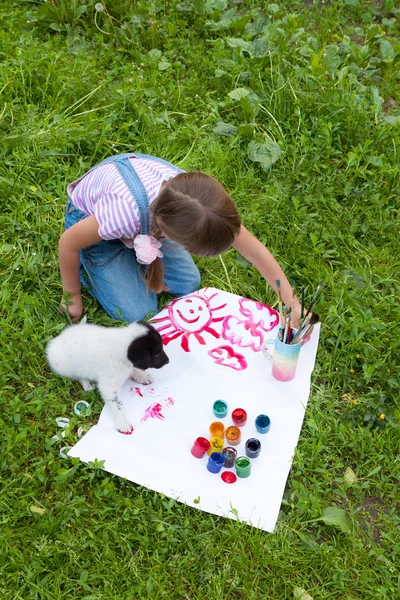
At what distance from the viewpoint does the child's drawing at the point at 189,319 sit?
2.68 metres

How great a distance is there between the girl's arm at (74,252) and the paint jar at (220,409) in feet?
2.43

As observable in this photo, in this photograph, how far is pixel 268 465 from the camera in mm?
2264

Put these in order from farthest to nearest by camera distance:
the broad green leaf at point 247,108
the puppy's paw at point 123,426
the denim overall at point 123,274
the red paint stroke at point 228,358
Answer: the broad green leaf at point 247,108, the denim overall at point 123,274, the red paint stroke at point 228,358, the puppy's paw at point 123,426

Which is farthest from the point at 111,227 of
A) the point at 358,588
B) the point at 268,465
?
the point at 358,588

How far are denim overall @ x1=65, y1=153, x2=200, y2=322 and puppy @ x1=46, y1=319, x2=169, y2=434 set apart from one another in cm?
30

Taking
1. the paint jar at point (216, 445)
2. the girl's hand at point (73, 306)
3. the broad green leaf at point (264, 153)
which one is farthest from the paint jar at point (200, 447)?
the broad green leaf at point (264, 153)

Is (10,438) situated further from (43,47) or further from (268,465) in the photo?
(43,47)

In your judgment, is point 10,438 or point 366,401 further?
point 366,401

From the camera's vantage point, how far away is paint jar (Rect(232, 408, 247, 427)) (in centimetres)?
235

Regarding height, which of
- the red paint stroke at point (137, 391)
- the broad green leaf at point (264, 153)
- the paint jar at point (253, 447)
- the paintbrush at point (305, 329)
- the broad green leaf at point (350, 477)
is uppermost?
the broad green leaf at point (264, 153)

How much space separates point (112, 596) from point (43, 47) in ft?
10.3

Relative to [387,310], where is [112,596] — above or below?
below

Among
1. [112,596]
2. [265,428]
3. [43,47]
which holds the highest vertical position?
[43,47]

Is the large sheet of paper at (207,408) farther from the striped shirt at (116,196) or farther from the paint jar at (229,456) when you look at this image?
the striped shirt at (116,196)
